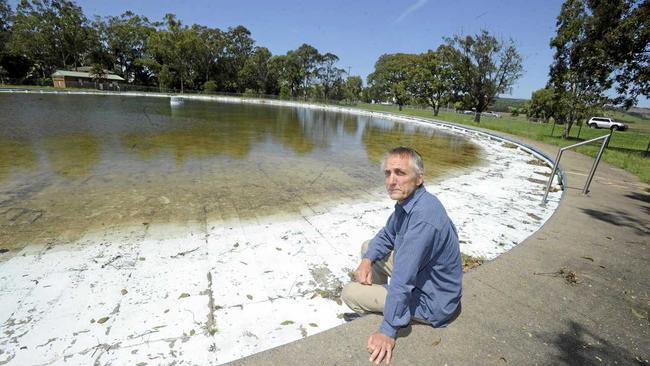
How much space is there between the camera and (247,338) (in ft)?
9.44

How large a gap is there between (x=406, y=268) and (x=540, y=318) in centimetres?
167

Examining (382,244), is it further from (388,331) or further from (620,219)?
(620,219)

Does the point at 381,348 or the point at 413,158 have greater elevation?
the point at 413,158

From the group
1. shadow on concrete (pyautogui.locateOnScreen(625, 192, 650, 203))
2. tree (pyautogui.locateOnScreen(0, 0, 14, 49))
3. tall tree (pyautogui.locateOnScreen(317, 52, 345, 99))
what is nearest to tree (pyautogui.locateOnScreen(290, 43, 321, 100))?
tall tree (pyautogui.locateOnScreen(317, 52, 345, 99))

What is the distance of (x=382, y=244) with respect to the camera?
278cm

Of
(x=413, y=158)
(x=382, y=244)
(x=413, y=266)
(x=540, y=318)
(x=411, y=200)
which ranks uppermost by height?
(x=413, y=158)

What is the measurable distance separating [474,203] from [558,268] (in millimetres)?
3512

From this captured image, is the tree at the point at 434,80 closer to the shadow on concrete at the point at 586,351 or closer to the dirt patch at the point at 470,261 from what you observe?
the dirt patch at the point at 470,261

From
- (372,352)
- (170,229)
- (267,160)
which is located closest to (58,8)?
(267,160)

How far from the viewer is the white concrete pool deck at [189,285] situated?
2.77 m

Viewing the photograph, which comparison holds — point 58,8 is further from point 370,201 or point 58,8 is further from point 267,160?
point 370,201

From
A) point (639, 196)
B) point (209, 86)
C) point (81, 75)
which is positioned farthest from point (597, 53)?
point (81, 75)

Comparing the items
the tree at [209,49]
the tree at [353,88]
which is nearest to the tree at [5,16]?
the tree at [209,49]

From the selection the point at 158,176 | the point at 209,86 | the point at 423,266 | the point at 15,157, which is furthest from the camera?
the point at 209,86
